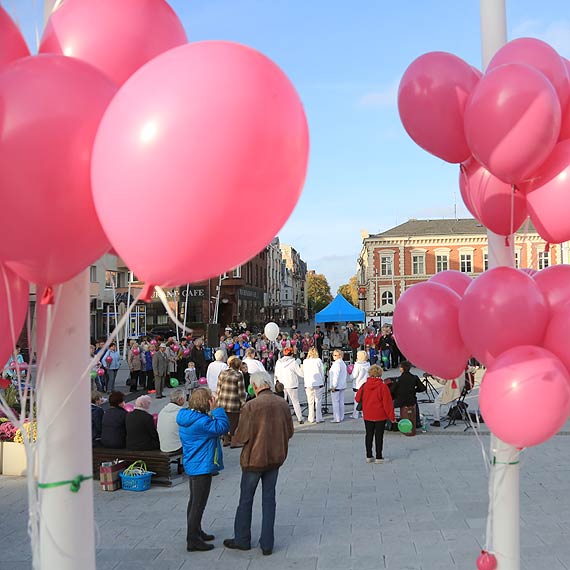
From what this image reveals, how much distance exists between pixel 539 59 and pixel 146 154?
2.52m

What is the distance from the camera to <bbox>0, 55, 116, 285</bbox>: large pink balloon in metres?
2.21

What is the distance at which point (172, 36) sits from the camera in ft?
9.75

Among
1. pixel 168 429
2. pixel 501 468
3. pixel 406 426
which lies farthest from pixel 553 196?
pixel 406 426

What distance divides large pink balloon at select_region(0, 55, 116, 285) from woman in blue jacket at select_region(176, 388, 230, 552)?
4329 millimetres

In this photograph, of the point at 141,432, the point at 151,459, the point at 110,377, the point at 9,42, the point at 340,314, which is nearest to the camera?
the point at 9,42

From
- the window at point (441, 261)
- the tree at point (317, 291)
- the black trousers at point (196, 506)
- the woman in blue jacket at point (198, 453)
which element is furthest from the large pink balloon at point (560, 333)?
the tree at point (317, 291)

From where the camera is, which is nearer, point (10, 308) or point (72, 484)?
point (10, 308)

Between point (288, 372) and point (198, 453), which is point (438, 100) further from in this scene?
point (288, 372)

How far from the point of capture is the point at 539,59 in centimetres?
353

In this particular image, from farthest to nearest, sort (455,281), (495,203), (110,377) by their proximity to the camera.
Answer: (110,377)
(455,281)
(495,203)

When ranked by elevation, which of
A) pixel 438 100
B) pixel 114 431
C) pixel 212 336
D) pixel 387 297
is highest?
pixel 438 100

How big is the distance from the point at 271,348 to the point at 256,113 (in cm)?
2439

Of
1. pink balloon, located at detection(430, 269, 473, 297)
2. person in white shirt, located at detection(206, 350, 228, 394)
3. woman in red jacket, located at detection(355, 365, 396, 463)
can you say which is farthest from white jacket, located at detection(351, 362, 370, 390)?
pink balloon, located at detection(430, 269, 473, 297)

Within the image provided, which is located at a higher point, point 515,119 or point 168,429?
point 515,119
